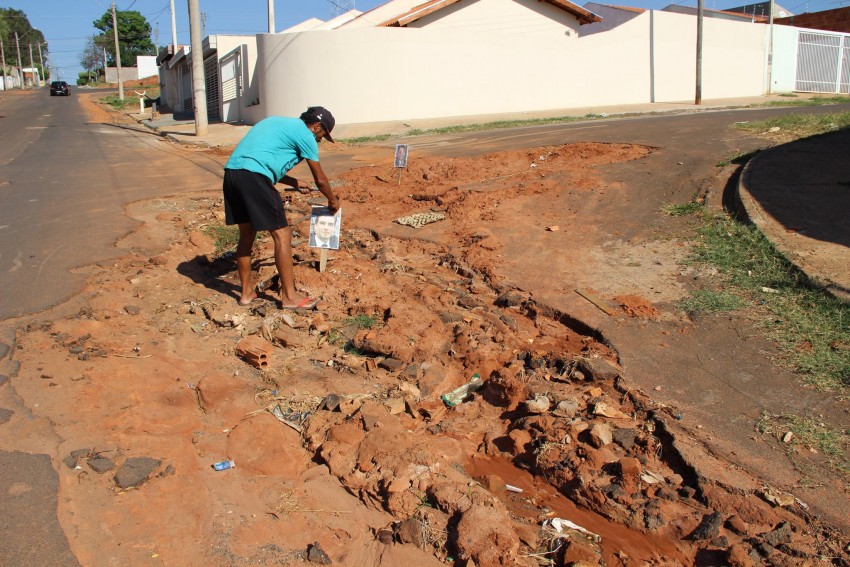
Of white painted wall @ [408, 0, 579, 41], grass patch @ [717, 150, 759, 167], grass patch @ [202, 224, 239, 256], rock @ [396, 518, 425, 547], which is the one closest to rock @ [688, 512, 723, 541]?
rock @ [396, 518, 425, 547]

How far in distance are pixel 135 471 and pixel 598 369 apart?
2762 millimetres

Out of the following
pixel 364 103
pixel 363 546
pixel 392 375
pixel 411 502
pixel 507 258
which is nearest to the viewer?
pixel 363 546

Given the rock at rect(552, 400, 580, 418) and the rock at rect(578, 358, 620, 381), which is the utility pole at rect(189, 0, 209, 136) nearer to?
the rock at rect(578, 358, 620, 381)

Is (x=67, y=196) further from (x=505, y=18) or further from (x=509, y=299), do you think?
(x=505, y=18)

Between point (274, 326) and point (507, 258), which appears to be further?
point (507, 258)

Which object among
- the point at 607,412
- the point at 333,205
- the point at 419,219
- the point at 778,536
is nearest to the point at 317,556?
the point at 607,412

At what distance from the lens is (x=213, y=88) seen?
3020cm

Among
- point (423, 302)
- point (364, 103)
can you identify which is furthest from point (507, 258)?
point (364, 103)

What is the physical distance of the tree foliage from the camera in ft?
321

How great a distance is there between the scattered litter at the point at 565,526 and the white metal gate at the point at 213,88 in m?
27.6

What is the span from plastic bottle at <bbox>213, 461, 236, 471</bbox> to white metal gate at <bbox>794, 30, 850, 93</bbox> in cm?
3236

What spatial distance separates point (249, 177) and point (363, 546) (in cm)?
322

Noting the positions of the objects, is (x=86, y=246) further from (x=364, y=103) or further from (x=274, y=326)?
(x=364, y=103)

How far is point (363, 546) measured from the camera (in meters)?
3.14
